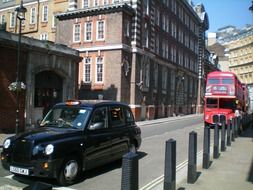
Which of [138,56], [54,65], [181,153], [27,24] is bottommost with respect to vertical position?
[181,153]

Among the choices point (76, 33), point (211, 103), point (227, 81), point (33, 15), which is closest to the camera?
point (227, 81)

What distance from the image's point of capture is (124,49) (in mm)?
35062

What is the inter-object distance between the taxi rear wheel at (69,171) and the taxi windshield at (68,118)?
0.93 metres

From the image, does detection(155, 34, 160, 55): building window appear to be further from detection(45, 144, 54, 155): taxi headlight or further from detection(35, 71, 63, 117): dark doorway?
detection(45, 144, 54, 155): taxi headlight

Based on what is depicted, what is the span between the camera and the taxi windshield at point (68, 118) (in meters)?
8.98

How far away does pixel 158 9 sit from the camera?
1781 inches

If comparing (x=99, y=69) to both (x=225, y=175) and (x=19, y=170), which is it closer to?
(x=225, y=175)

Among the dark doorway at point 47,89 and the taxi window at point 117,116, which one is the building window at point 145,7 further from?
the taxi window at point 117,116

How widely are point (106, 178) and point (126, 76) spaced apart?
27250 millimetres

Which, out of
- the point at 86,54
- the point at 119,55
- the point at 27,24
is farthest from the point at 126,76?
the point at 27,24

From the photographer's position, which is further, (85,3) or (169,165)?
(85,3)

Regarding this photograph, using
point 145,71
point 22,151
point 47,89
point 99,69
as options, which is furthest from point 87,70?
point 22,151

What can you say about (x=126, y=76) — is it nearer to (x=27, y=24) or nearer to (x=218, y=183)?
(x=27, y=24)

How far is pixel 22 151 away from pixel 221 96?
71.3ft
